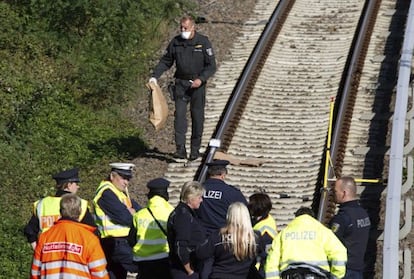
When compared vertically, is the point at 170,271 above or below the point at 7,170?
below

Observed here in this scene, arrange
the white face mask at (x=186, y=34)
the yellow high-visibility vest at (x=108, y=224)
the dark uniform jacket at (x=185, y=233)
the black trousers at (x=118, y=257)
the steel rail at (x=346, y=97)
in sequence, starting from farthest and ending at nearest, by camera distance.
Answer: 1. the white face mask at (x=186, y=34)
2. the steel rail at (x=346, y=97)
3. the yellow high-visibility vest at (x=108, y=224)
4. the black trousers at (x=118, y=257)
5. the dark uniform jacket at (x=185, y=233)

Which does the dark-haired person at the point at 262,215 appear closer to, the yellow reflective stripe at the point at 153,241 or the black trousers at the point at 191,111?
the yellow reflective stripe at the point at 153,241

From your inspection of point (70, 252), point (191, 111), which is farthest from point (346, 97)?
point (70, 252)

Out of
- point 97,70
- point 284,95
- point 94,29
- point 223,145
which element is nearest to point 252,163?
point 223,145

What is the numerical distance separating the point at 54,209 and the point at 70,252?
1.12 m

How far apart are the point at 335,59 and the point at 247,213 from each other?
990cm

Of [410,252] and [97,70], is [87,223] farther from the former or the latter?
[97,70]

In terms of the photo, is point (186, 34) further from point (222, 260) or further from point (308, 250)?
point (308, 250)

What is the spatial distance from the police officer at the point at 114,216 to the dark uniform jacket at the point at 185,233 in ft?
3.23

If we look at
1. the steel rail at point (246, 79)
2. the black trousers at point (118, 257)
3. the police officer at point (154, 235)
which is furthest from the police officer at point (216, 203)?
the steel rail at point (246, 79)

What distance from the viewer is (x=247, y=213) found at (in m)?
9.62

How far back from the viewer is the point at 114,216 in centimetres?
1120

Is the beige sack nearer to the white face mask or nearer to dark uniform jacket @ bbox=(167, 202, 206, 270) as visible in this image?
the white face mask

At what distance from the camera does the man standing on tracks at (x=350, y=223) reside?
33.8ft
